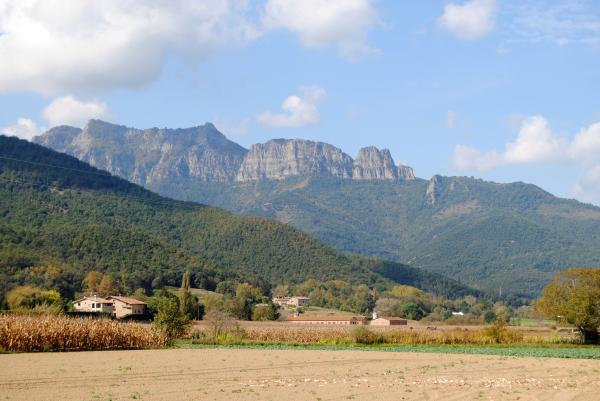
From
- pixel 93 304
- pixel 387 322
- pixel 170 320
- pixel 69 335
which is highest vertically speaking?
pixel 93 304

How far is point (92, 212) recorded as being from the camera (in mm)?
188500

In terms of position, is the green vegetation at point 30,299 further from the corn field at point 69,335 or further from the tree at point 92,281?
the tree at point 92,281

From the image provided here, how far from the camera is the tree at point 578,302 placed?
66062mm

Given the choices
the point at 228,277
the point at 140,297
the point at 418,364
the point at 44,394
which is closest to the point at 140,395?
the point at 44,394

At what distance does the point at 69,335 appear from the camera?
46469mm

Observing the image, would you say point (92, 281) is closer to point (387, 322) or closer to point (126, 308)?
point (126, 308)

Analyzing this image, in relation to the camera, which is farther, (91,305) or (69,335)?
(91,305)

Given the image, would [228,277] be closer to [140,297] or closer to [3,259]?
[140,297]

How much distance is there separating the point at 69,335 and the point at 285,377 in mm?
20298

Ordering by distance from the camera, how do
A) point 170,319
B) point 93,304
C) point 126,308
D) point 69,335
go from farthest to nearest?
1. point 93,304
2. point 126,308
3. point 170,319
4. point 69,335

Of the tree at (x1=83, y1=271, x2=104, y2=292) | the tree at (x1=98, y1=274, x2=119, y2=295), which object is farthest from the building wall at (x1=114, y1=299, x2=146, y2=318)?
the tree at (x1=83, y1=271, x2=104, y2=292)

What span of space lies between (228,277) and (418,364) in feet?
415

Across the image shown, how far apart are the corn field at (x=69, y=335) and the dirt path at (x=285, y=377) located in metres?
2.67

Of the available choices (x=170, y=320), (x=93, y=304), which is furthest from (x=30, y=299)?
(x=170, y=320)
